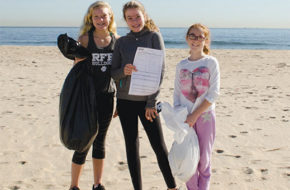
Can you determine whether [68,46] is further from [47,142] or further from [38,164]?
[47,142]

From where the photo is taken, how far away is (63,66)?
12.7m

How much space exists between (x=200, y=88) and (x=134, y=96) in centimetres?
55

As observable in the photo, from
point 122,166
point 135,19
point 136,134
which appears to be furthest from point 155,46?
point 122,166

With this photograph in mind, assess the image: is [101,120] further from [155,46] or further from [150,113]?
[155,46]

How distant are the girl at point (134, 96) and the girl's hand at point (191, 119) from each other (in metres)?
0.28

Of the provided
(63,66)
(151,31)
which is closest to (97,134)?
(151,31)

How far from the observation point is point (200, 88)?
261 centimetres

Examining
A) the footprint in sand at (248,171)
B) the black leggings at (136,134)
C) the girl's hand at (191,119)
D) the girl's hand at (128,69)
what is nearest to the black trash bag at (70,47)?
the girl's hand at (128,69)

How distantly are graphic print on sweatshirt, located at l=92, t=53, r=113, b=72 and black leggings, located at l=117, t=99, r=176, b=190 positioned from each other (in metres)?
0.33

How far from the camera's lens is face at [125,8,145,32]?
258 cm

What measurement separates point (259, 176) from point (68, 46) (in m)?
2.49

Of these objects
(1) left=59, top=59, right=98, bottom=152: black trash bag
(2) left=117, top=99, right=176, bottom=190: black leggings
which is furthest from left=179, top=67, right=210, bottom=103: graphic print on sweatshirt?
(1) left=59, top=59, right=98, bottom=152: black trash bag

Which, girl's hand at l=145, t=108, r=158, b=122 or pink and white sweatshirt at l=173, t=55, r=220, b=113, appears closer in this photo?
pink and white sweatshirt at l=173, t=55, r=220, b=113

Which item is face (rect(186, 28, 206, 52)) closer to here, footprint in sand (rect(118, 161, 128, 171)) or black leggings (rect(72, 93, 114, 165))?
black leggings (rect(72, 93, 114, 165))
